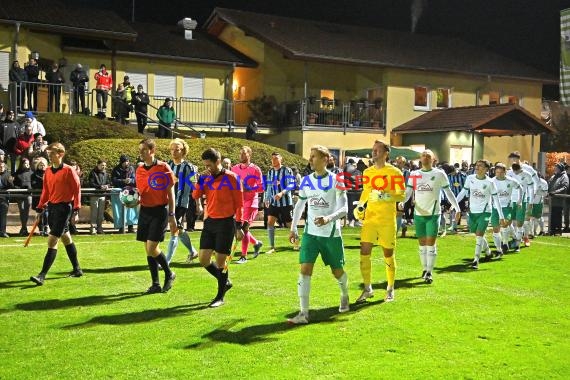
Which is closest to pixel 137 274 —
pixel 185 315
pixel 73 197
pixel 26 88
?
pixel 73 197

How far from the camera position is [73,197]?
1060cm

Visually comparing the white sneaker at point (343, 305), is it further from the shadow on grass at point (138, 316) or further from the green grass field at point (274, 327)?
the shadow on grass at point (138, 316)

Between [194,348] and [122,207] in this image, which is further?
[122,207]

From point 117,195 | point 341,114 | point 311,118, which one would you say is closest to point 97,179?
point 117,195

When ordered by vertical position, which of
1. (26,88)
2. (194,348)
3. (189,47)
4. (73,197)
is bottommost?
(194,348)

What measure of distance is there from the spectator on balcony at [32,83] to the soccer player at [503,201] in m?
17.3

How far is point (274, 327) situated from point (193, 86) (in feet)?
92.0

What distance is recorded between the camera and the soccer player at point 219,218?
905cm

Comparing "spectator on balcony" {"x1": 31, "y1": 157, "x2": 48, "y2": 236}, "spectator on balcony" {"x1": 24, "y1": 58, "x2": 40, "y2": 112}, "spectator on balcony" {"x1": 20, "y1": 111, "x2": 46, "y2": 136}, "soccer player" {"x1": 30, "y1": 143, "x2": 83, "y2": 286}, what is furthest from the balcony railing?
"soccer player" {"x1": 30, "y1": 143, "x2": 83, "y2": 286}

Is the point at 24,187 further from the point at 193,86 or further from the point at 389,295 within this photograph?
the point at 193,86

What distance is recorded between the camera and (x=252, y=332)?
768 cm

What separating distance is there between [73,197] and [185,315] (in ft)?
10.6

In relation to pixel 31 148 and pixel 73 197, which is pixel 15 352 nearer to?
pixel 73 197

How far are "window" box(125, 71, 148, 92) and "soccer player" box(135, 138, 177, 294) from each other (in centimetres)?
2433
